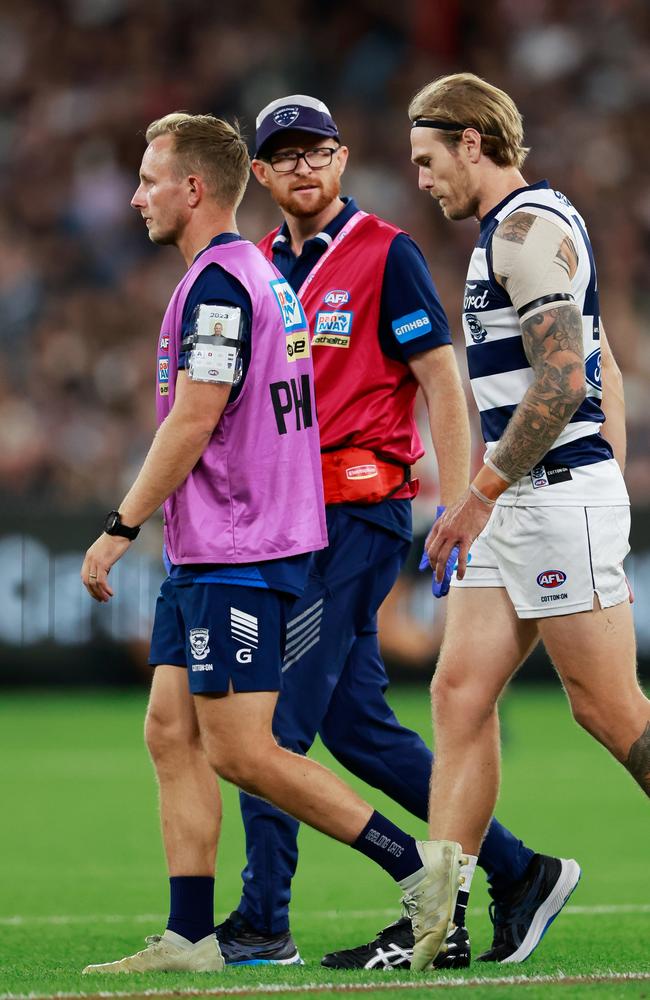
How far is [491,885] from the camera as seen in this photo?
596 centimetres

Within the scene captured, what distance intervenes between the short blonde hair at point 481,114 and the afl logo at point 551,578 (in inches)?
51.1

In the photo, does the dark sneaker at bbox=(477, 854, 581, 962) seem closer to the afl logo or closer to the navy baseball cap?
the afl logo

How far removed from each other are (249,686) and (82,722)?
9068 millimetres

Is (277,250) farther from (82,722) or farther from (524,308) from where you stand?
(82,722)

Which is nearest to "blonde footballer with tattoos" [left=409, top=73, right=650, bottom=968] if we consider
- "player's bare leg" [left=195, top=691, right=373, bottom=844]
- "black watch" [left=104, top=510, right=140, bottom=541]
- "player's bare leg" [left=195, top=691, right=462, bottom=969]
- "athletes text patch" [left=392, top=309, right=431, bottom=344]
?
"player's bare leg" [left=195, top=691, right=462, bottom=969]

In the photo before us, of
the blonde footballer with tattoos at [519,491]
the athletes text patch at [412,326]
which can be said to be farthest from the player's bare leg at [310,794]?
the athletes text patch at [412,326]

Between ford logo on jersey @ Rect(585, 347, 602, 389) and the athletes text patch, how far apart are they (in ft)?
2.60

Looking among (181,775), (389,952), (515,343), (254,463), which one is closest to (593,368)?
(515,343)

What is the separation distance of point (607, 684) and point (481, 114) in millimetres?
1811

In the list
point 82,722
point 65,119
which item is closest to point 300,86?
point 65,119

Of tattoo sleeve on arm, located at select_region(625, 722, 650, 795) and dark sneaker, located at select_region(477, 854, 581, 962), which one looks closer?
tattoo sleeve on arm, located at select_region(625, 722, 650, 795)

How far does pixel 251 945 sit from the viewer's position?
578 cm

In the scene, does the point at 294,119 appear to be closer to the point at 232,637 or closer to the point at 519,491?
the point at 519,491

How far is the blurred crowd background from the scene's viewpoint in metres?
18.0
